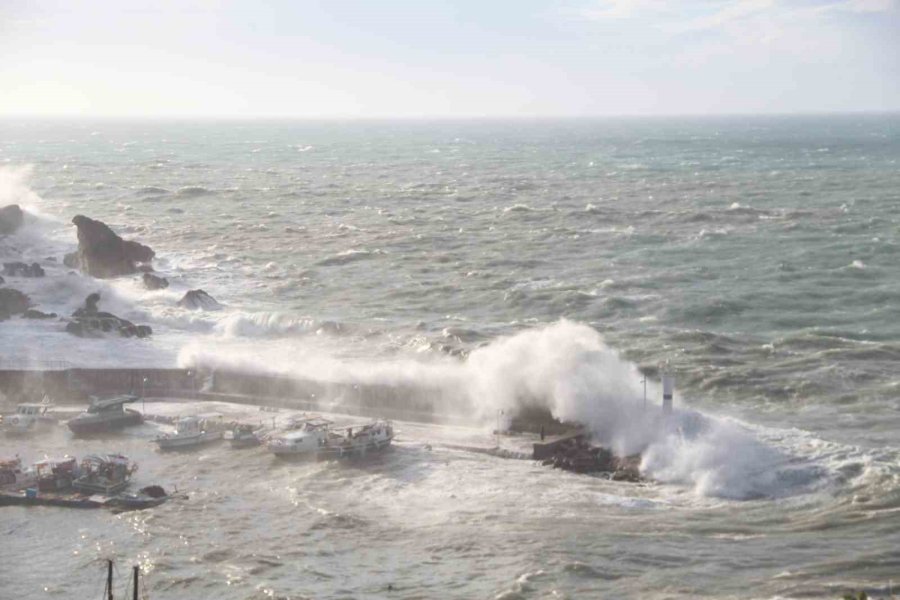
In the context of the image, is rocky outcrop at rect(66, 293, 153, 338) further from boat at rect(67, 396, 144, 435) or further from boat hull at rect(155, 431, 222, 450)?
boat hull at rect(155, 431, 222, 450)

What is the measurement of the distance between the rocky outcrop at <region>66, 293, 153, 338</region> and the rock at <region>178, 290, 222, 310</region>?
4.59m

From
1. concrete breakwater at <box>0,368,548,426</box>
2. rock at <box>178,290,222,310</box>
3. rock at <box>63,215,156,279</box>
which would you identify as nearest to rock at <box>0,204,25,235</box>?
rock at <box>63,215,156,279</box>

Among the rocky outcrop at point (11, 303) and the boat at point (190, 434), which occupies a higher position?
Answer: the rocky outcrop at point (11, 303)

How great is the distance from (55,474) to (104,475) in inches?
54.5

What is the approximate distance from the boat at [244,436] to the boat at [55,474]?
5499 millimetres

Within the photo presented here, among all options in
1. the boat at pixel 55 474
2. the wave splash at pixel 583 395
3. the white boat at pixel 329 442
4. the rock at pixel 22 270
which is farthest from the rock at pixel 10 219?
the white boat at pixel 329 442

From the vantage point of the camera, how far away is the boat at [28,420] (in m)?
39.6

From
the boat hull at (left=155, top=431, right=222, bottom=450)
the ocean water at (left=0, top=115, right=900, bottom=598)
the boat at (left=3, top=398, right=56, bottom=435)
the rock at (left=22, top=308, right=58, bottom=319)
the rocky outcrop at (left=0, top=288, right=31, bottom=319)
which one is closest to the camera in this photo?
the ocean water at (left=0, top=115, right=900, bottom=598)

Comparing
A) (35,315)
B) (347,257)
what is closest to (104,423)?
(35,315)

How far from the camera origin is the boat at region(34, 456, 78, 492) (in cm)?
3281

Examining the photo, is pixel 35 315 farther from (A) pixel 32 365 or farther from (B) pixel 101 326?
(A) pixel 32 365

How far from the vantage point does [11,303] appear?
5650 centimetres

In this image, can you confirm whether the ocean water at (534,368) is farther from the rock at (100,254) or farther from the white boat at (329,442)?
the rock at (100,254)

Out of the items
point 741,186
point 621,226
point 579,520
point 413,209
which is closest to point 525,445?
point 579,520
